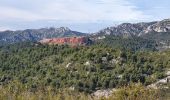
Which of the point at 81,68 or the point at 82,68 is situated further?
the point at 82,68

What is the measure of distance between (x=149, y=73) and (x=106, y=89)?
18652mm

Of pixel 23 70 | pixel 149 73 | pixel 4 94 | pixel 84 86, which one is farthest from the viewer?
pixel 23 70

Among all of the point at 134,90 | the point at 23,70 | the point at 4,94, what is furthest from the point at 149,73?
the point at 4,94

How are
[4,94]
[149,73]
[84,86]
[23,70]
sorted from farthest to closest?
[23,70] → [149,73] → [84,86] → [4,94]

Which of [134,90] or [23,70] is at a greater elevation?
[134,90]

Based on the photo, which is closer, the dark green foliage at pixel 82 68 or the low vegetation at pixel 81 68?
the low vegetation at pixel 81 68

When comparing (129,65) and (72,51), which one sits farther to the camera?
(72,51)

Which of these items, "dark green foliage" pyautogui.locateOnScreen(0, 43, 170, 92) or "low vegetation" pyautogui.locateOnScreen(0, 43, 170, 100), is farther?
"dark green foliage" pyautogui.locateOnScreen(0, 43, 170, 92)

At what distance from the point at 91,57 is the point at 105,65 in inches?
259

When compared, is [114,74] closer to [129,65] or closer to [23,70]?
[129,65]

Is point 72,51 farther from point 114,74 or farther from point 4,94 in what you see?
point 4,94

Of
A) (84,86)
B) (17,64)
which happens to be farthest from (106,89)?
(17,64)

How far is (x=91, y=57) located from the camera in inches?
6442

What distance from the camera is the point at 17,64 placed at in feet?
580
